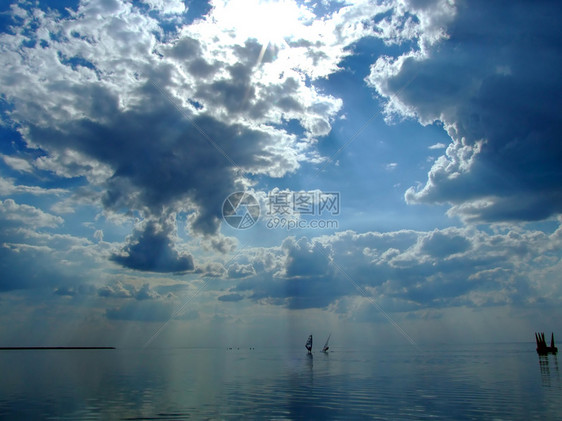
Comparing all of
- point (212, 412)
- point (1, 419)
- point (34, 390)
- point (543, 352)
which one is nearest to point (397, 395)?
point (212, 412)

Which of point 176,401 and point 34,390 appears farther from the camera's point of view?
point 34,390

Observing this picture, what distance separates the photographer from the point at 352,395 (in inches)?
2029

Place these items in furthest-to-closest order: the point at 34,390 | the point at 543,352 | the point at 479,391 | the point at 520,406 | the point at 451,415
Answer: the point at 543,352 < the point at 34,390 < the point at 479,391 < the point at 520,406 < the point at 451,415

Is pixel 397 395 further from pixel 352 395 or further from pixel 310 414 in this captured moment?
pixel 310 414

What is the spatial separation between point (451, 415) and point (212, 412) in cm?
2222

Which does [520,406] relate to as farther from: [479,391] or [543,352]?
[543,352]

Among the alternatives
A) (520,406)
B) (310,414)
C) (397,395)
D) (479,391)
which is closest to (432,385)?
(479,391)

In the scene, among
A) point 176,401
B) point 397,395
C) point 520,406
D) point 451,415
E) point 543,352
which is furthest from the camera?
point 543,352

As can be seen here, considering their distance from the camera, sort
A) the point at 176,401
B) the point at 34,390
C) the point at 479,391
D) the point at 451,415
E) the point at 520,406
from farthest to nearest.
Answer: the point at 34,390 → the point at 479,391 → the point at 176,401 → the point at 520,406 → the point at 451,415

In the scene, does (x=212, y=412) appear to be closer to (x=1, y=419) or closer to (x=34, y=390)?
(x=1, y=419)

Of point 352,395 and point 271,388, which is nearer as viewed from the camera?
point 352,395

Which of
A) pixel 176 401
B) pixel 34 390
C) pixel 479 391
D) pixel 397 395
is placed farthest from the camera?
pixel 34 390

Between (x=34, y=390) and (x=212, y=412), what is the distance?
36.7 meters

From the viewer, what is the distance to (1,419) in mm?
38219
